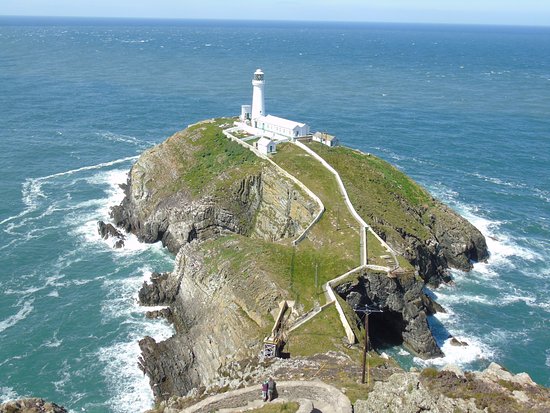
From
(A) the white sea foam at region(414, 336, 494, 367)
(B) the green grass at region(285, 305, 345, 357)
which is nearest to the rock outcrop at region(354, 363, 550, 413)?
(B) the green grass at region(285, 305, 345, 357)

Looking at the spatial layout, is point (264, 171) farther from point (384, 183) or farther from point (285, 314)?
point (285, 314)

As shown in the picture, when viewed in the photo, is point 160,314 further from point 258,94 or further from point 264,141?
point 258,94

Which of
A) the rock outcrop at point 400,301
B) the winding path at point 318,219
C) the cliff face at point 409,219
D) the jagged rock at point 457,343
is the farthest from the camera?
the cliff face at point 409,219

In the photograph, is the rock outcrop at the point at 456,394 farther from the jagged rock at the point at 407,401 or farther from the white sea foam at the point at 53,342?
the white sea foam at the point at 53,342

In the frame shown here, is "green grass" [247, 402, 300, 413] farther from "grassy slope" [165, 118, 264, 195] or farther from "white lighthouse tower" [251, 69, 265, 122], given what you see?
"white lighthouse tower" [251, 69, 265, 122]

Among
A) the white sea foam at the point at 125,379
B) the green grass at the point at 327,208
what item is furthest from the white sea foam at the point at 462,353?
the white sea foam at the point at 125,379

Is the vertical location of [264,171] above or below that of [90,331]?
above

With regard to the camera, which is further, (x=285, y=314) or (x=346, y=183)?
(x=346, y=183)

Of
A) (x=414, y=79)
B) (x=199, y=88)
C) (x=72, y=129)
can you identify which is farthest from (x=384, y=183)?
(x=414, y=79)
